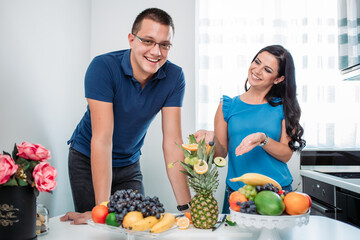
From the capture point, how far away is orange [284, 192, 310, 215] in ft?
3.36

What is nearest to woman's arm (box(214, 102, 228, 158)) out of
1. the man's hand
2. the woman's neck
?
the woman's neck

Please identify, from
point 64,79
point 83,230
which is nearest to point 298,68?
point 64,79

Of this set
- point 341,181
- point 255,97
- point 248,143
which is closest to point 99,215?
point 248,143

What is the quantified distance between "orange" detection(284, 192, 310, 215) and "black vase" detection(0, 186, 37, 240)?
0.82 meters

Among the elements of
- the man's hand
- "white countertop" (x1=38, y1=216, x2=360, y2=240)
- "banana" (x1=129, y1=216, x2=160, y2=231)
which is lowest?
"white countertop" (x1=38, y1=216, x2=360, y2=240)

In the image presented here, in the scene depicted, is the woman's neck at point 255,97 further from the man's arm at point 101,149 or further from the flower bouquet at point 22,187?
the flower bouquet at point 22,187

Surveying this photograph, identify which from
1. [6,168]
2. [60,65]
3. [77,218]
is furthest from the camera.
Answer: [60,65]

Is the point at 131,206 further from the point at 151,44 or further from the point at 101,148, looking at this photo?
the point at 151,44

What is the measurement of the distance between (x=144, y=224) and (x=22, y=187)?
400mm

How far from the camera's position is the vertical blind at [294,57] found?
3.23 meters

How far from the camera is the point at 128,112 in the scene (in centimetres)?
181

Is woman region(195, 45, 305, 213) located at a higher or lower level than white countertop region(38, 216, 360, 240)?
higher

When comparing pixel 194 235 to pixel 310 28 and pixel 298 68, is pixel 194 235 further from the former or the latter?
pixel 310 28

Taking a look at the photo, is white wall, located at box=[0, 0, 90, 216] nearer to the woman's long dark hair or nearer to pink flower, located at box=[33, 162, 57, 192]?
pink flower, located at box=[33, 162, 57, 192]
